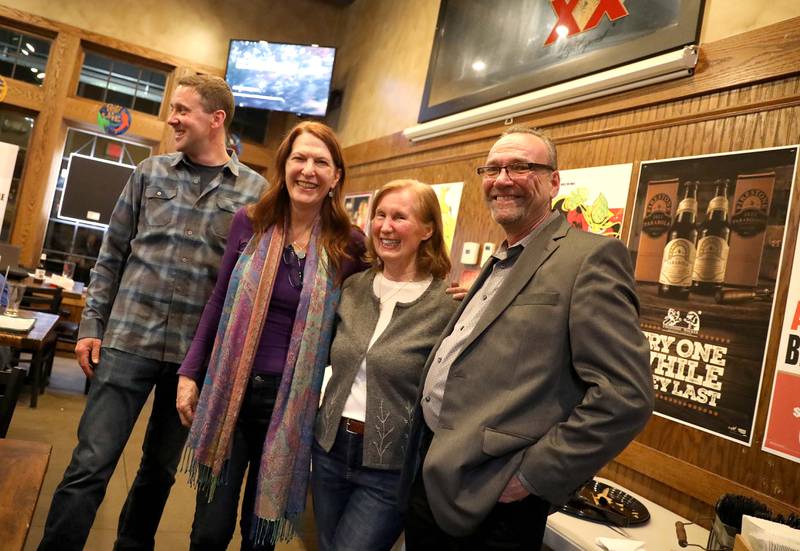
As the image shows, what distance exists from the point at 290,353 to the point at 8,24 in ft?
22.7

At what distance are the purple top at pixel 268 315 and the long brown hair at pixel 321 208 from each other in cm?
4

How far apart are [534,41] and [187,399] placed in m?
2.89

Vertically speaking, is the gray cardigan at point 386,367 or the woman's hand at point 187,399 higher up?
the gray cardigan at point 386,367

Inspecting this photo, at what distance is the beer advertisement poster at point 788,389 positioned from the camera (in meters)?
1.92

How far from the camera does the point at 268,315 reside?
188 centimetres

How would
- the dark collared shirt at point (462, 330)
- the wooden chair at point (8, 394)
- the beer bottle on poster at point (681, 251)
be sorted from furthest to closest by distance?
the beer bottle on poster at point (681, 251) < the wooden chair at point (8, 394) < the dark collared shirt at point (462, 330)

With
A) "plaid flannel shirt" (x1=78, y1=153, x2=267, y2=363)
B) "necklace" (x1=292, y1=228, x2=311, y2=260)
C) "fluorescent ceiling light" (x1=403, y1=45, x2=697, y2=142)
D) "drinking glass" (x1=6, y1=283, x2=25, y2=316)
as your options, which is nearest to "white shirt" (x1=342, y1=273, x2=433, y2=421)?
"necklace" (x1=292, y1=228, x2=311, y2=260)

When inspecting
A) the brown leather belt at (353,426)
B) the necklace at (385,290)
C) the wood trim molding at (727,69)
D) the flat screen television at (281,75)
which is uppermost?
the flat screen television at (281,75)

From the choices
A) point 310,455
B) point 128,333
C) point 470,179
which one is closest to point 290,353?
point 310,455

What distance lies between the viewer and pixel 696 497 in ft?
7.12

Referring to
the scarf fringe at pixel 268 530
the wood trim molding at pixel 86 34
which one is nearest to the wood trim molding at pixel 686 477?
the scarf fringe at pixel 268 530

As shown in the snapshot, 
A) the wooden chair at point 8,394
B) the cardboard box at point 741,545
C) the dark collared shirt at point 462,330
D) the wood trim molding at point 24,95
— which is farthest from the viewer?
the wood trim molding at point 24,95

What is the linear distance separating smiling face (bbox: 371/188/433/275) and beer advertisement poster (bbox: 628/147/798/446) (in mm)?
1138

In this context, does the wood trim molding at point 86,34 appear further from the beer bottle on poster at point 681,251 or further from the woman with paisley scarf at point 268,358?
the beer bottle on poster at point 681,251
